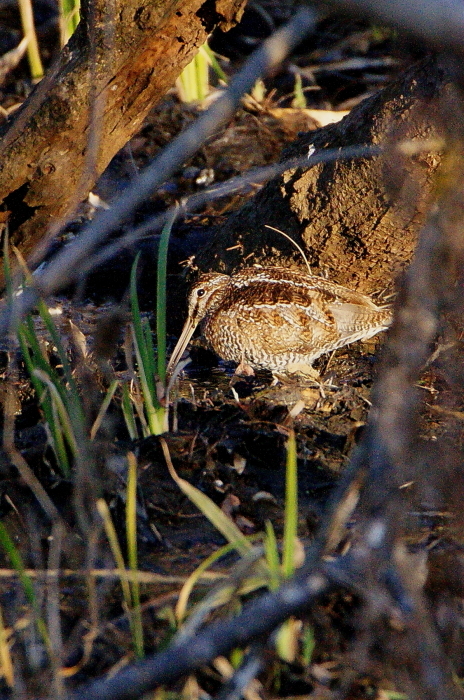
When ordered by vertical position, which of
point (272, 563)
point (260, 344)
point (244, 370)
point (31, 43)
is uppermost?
point (31, 43)

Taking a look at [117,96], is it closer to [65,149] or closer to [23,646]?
[65,149]

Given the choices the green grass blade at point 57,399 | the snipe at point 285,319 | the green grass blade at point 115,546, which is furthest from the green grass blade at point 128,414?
the green grass blade at point 115,546

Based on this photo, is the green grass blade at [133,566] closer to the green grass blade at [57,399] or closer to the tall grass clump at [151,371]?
the green grass blade at [57,399]

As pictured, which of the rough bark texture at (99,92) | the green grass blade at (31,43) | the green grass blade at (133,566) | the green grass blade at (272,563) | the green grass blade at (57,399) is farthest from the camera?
the green grass blade at (31,43)

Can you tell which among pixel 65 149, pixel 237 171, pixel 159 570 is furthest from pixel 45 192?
pixel 237 171

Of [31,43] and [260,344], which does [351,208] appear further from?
[31,43]

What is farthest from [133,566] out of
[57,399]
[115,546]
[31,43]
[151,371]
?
[31,43]

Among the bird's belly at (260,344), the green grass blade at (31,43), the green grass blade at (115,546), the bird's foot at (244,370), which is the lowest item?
the bird's foot at (244,370)
